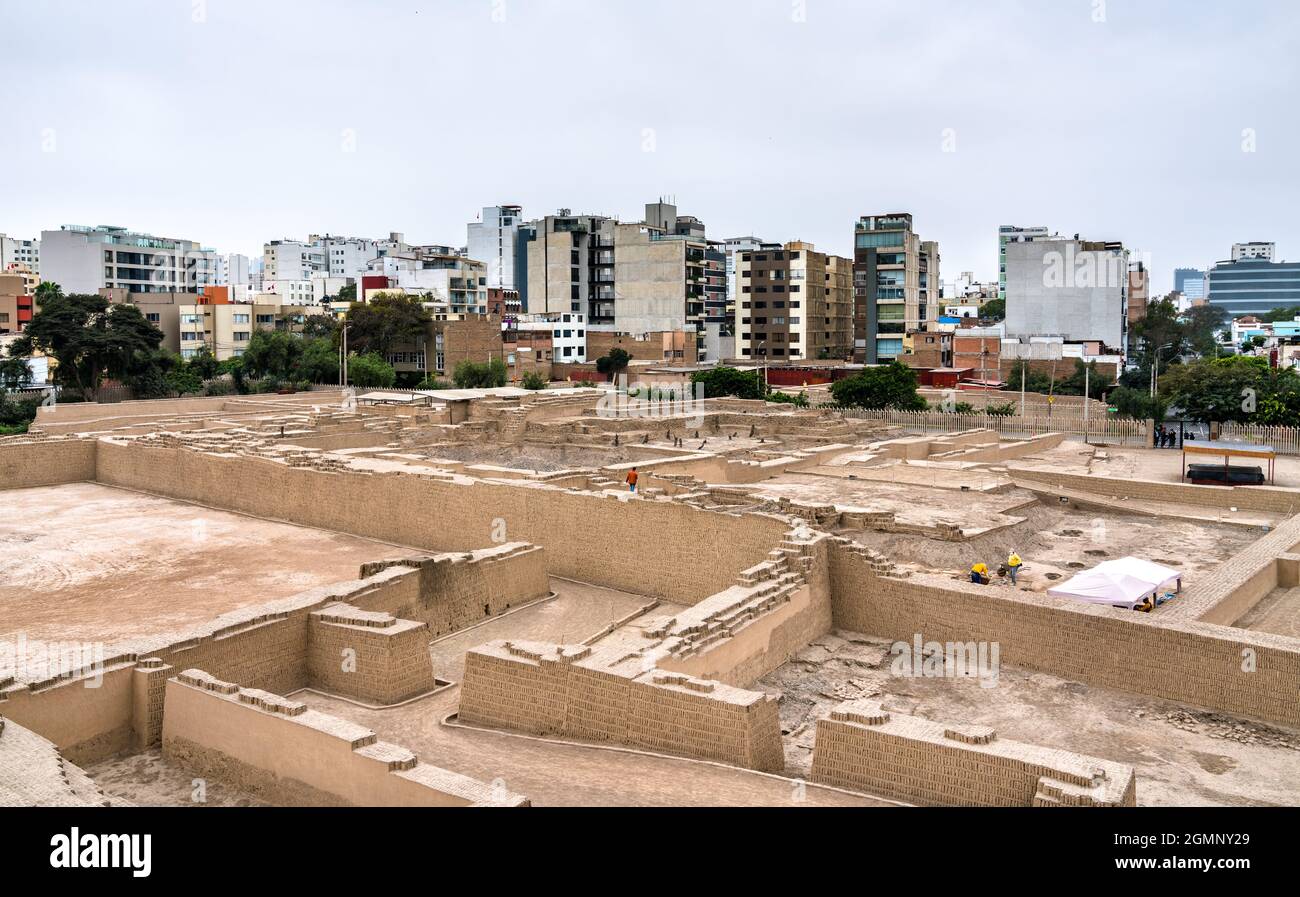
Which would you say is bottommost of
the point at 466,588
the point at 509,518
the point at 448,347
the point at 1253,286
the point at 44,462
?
the point at 466,588

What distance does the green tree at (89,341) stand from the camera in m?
41.2

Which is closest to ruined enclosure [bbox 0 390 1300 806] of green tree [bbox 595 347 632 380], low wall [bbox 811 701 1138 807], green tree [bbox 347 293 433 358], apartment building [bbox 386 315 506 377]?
low wall [bbox 811 701 1138 807]

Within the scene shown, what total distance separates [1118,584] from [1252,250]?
20042 cm

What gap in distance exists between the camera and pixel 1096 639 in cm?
1261

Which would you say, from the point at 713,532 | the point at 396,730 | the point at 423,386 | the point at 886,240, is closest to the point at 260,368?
the point at 423,386

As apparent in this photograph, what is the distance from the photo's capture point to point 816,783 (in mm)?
9797

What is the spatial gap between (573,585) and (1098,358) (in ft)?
155

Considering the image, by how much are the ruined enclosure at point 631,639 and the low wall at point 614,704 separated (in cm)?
Answer: 3

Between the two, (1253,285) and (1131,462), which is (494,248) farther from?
(1253,285)

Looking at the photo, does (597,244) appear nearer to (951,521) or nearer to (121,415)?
(121,415)

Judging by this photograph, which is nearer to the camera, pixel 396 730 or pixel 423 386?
pixel 396 730

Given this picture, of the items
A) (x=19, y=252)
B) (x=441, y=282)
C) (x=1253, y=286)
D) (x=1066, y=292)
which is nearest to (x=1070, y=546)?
(x=1066, y=292)

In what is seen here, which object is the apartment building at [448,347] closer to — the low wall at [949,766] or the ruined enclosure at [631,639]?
the ruined enclosure at [631,639]

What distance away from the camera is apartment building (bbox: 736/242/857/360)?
234 feet
